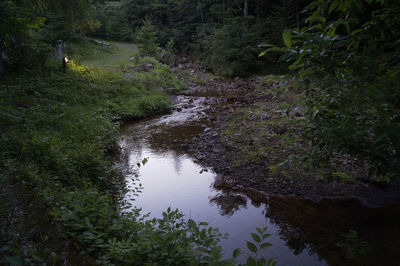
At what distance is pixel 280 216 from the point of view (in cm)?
496

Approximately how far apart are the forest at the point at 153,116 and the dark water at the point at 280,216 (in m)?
0.25

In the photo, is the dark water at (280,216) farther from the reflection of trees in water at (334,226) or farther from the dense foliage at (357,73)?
the dense foliage at (357,73)

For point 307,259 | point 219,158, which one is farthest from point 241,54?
point 307,259

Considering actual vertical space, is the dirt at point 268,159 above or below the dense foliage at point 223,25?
below

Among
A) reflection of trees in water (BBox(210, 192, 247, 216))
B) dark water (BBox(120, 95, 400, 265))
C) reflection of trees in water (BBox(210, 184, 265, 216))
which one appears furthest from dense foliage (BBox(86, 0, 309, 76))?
reflection of trees in water (BBox(210, 192, 247, 216))

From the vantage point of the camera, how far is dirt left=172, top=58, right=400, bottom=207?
207 inches

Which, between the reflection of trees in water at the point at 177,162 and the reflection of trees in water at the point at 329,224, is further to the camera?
the reflection of trees in water at the point at 177,162

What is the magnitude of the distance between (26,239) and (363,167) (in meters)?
6.31

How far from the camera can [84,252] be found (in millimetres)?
2666

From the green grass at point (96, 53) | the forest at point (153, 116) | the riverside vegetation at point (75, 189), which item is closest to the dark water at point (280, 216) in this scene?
the forest at point (153, 116)

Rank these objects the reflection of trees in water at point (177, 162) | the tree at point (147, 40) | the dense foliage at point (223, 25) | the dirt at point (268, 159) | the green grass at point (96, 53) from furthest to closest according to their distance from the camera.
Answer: the tree at point (147, 40) < the dense foliage at point (223, 25) < the green grass at point (96, 53) < the reflection of trees in water at point (177, 162) < the dirt at point (268, 159)

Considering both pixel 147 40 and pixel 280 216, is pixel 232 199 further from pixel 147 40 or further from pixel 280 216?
pixel 147 40

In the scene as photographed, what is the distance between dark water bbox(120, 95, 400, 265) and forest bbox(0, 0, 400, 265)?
0.25m

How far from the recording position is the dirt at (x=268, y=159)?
5.27 m
